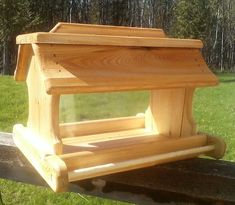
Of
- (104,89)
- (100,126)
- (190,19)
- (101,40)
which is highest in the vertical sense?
(190,19)

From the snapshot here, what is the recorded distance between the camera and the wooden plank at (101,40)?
1158 mm

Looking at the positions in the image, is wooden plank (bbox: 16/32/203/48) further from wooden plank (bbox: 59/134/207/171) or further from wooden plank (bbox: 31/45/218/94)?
wooden plank (bbox: 59/134/207/171)

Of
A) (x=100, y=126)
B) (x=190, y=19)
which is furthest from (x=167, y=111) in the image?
(x=190, y=19)

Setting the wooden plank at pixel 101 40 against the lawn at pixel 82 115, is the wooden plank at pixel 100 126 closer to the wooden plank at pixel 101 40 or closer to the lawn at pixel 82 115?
the lawn at pixel 82 115

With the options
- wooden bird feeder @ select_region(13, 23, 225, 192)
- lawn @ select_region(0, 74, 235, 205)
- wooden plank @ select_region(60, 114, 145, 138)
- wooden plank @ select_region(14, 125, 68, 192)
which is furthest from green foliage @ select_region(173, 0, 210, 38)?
wooden plank @ select_region(14, 125, 68, 192)

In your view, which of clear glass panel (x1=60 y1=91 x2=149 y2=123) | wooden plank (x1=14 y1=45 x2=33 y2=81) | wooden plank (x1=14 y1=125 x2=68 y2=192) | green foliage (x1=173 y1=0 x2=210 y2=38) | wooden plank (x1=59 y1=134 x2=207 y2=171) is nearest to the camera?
wooden plank (x1=14 y1=125 x2=68 y2=192)

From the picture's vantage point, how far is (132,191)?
1398 mm

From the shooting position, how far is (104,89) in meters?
1.19

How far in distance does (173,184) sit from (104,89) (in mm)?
409

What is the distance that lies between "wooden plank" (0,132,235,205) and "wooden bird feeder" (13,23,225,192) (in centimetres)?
6

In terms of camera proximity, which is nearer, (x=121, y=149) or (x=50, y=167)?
(x=50, y=167)

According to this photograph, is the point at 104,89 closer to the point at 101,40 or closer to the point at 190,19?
the point at 101,40

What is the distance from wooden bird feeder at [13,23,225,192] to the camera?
116cm

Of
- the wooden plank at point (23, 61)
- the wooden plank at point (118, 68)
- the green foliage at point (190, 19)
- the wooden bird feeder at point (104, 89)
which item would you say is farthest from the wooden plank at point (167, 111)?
the green foliage at point (190, 19)
